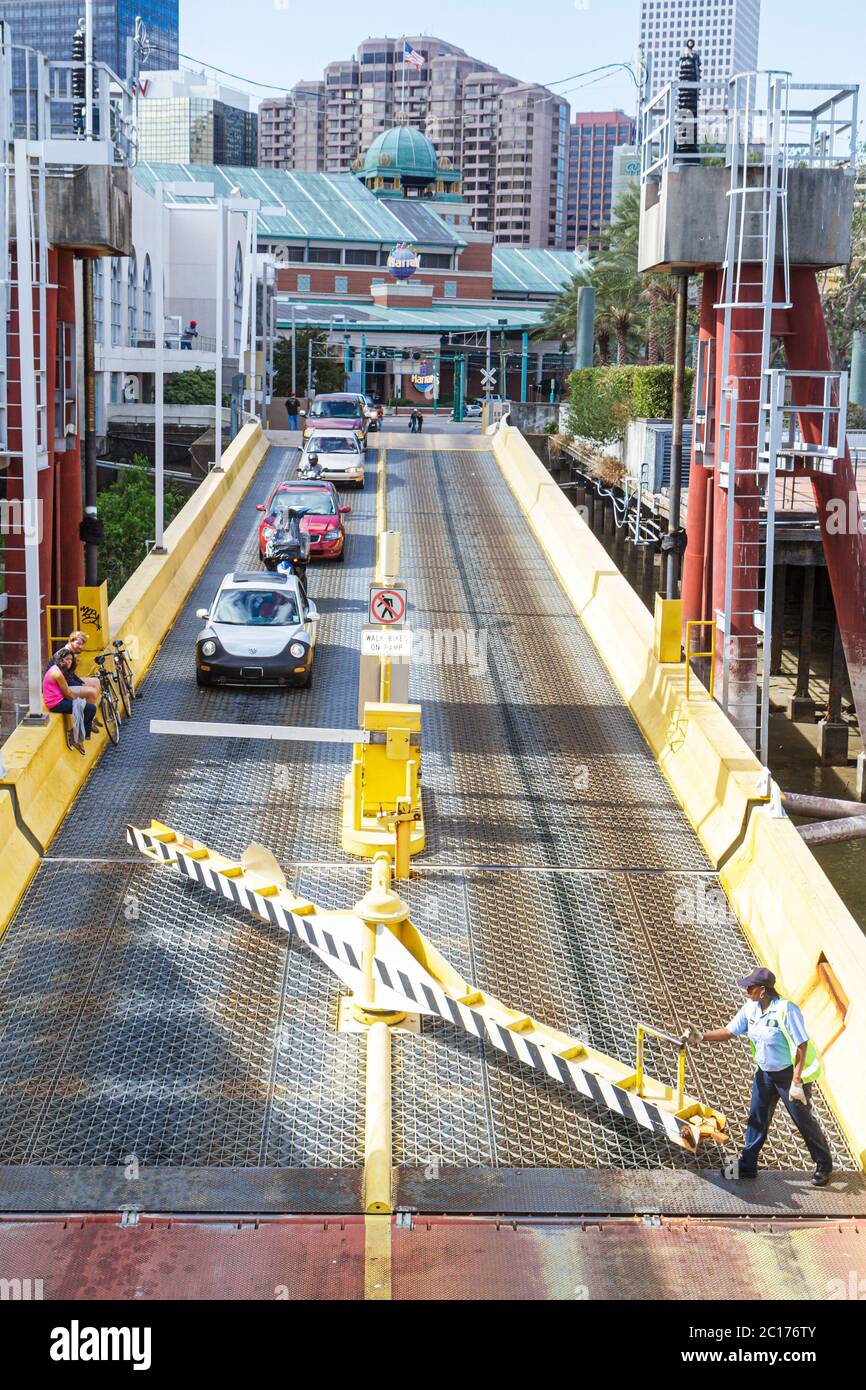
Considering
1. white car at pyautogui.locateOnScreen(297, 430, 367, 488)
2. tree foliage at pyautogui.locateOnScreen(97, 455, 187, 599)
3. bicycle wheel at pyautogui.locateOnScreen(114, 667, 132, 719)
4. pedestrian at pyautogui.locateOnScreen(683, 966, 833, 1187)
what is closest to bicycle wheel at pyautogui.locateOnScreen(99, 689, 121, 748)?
bicycle wheel at pyautogui.locateOnScreen(114, 667, 132, 719)

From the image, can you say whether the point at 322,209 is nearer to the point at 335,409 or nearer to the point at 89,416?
the point at 335,409

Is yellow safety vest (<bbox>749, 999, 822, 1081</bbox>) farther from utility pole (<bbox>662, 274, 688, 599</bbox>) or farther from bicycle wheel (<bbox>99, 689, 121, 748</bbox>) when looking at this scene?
utility pole (<bbox>662, 274, 688, 599</bbox>)

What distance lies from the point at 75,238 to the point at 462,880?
41.7ft

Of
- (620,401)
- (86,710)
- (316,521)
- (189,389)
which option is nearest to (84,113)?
(316,521)

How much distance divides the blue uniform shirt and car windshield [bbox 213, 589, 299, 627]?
12.8 m

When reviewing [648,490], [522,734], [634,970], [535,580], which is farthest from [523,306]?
[634,970]

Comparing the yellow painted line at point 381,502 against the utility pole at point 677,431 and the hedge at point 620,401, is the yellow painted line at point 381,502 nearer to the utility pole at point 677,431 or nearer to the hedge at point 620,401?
the utility pole at point 677,431

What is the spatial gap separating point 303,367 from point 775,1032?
85349 mm

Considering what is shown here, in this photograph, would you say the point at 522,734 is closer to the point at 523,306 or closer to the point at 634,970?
the point at 634,970

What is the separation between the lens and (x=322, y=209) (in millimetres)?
118562

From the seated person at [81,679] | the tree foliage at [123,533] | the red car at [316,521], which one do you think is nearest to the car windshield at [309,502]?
the red car at [316,521]

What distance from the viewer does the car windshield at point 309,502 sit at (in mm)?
31281

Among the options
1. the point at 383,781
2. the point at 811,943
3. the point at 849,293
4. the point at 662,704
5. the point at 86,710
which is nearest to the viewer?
the point at 811,943

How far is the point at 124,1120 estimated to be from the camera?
11062 millimetres
